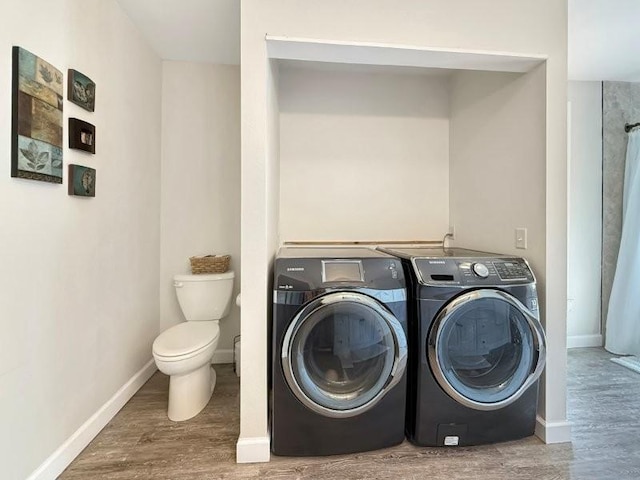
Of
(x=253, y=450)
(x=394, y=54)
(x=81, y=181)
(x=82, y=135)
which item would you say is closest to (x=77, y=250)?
(x=81, y=181)

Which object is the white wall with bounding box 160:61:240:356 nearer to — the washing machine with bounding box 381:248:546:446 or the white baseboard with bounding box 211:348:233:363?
the white baseboard with bounding box 211:348:233:363

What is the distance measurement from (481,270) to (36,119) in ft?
7.23

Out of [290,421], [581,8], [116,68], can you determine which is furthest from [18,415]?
[581,8]

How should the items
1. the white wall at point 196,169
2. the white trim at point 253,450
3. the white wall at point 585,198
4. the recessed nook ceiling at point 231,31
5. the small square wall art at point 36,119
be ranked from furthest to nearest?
the white wall at point 585,198 < the white wall at point 196,169 < the recessed nook ceiling at point 231,31 < the white trim at point 253,450 < the small square wall art at point 36,119

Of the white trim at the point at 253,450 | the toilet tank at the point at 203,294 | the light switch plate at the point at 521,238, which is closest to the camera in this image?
the white trim at the point at 253,450

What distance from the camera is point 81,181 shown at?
64.8 inches

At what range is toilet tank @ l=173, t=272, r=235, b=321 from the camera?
2400 millimetres

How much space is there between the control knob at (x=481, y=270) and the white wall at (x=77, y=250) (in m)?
2.08

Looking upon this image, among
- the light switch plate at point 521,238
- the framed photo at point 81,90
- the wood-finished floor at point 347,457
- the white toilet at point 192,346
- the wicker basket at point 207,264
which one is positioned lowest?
the wood-finished floor at point 347,457

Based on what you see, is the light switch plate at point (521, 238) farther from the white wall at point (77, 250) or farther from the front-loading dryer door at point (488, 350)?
the white wall at point (77, 250)

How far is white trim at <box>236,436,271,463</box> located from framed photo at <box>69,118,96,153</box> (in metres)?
1.73

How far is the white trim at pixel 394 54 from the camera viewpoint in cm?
160

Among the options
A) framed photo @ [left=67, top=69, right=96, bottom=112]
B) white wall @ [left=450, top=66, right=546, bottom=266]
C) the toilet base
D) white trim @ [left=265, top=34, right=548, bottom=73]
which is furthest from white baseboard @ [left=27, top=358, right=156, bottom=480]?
white wall @ [left=450, top=66, right=546, bottom=266]

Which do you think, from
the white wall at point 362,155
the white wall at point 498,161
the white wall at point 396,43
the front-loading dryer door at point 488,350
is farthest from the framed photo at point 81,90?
the white wall at point 498,161
